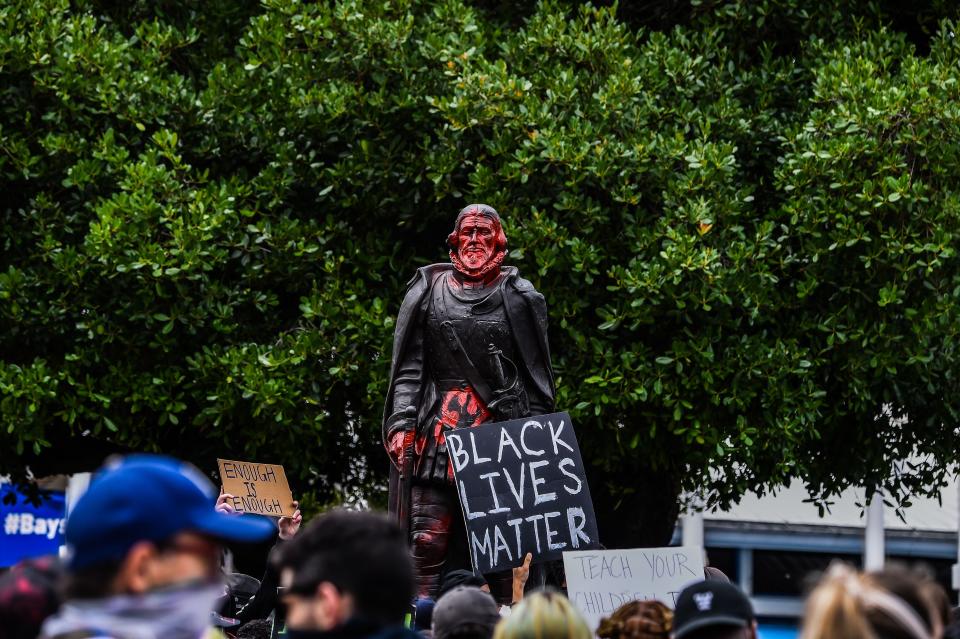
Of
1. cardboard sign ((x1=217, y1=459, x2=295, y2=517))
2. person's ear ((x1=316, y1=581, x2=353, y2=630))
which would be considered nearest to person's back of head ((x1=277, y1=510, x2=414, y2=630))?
person's ear ((x1=316, y1=581, x2=353, y2=630))

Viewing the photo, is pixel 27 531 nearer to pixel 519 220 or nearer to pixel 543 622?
pixel 519 220

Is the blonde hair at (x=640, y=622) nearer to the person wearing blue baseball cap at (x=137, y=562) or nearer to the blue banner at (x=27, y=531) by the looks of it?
the person wearing blue baseball cap at (x=137, y=562)

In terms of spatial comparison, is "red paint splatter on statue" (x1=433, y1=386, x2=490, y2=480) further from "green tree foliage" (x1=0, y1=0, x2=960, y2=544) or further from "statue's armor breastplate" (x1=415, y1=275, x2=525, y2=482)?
"green tree foliage" (x1=0, y1=0, x2=960, y2=544)

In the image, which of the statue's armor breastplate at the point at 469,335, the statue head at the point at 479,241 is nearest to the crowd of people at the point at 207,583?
the statue's armor breastplate at the point at 469,335

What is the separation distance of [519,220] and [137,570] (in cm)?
879

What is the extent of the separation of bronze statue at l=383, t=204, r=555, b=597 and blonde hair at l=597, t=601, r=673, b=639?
11.3 ft

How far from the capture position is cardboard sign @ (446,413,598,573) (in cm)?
758

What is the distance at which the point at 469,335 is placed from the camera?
8117 millimetres

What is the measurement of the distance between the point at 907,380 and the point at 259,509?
19.1ft

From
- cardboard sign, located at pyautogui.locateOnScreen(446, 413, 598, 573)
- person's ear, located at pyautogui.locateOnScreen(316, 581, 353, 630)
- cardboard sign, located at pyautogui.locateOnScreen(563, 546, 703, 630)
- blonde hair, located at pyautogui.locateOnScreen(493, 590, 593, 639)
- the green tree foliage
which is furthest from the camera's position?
the green tree foliage

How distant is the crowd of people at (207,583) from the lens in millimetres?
2967

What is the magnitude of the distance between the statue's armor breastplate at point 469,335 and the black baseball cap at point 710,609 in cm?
391

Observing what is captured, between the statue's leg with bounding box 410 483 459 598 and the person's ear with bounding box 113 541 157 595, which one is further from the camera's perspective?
the statue's leg with bounding box 410 483 459 598

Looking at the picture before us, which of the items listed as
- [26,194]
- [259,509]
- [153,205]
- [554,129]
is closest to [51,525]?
[26,194]
